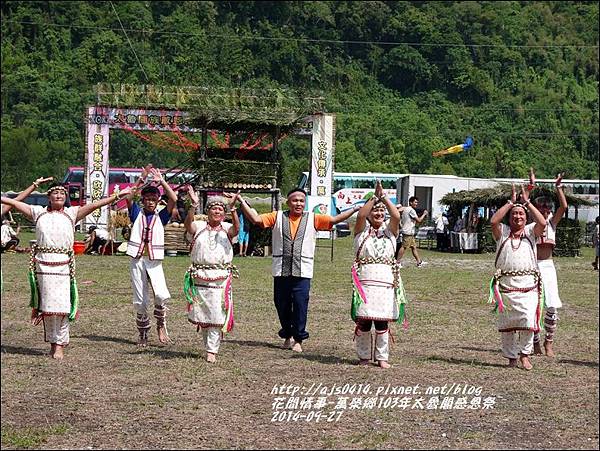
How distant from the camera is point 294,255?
9.62 m

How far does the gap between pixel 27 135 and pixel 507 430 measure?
38.2 metres

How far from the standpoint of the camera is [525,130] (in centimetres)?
7469

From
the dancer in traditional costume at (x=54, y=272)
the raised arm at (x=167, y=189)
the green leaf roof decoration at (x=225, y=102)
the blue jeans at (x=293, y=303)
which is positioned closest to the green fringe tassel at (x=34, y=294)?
the dancer in traditional costume at (x=54, y=272)

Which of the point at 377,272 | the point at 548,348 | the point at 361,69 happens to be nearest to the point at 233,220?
the point at 377,272

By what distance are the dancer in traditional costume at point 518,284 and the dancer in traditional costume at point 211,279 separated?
2304 mm

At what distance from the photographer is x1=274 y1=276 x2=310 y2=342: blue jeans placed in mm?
9703

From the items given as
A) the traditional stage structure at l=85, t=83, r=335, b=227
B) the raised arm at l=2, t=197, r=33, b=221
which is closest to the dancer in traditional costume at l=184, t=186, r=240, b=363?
the raised arm at l=2, t=197, r=33, b=221

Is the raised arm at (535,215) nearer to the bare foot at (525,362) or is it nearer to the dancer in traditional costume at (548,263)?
the dancer in traditional costume at (548,263)

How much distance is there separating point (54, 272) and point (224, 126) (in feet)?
51.7

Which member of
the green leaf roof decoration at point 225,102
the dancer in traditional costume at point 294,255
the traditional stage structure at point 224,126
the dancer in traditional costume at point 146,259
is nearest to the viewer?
the dancer in traditional costume at point 294,255

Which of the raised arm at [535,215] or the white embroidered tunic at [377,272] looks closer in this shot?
the white embroidered tunic at [377,272]

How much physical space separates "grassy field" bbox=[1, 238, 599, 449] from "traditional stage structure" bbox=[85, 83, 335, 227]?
1079 centimetres

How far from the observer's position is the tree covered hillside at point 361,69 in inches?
2389

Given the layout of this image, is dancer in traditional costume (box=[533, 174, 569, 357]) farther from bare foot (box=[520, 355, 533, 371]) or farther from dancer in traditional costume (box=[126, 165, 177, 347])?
dancer in traditional costume (box=[126, 165, 177, 347])
